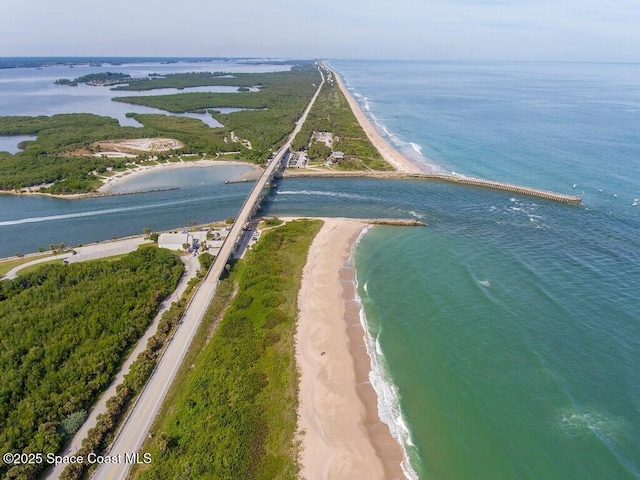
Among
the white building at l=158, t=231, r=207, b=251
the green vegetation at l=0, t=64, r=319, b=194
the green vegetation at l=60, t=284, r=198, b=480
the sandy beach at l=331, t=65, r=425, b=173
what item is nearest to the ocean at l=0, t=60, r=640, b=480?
the sandy beach at l=331, t=65, r=425, b=173

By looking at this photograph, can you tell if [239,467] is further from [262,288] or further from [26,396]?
[262,288]

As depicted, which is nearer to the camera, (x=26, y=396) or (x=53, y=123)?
(x=26, y=396)

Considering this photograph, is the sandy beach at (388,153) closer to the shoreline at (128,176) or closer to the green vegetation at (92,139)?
the green vegetation at (92,139)

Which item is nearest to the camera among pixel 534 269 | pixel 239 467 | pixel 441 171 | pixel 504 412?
pixel 239 467

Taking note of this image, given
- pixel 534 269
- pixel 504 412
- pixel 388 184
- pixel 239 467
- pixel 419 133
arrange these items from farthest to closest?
pixel 419 133 → pixel 388 184 → pixel 534 269 → pixel 504 412 → pixel 239 467

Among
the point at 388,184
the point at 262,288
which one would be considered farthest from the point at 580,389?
the point at 388,184

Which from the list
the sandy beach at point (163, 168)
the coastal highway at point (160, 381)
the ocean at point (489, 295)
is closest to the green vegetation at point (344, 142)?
the ocean at point (489, 295)
